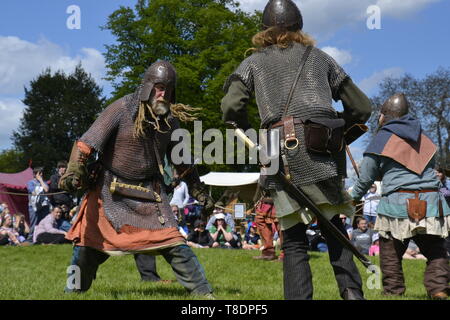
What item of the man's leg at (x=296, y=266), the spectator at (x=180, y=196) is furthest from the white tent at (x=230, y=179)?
the man's leg at (x=296, y=266)

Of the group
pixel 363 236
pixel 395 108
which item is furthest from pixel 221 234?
pixel 395 108

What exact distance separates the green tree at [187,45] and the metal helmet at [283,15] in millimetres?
20579

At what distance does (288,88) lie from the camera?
3.54m

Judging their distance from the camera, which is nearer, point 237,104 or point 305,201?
point 305,201

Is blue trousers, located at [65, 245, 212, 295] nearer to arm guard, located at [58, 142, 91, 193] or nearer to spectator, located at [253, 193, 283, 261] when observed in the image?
arm guard, located at [58, 142, 91, 193]

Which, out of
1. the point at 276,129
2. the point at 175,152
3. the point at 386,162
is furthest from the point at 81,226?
the point at 386,162

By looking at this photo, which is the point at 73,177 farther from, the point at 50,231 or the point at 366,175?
the point at 50,231

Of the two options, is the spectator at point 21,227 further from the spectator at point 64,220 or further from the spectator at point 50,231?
the spectator at point 64,220

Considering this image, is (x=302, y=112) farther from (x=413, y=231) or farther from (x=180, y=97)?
(x=180, y=97)

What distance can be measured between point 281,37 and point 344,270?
1.51m

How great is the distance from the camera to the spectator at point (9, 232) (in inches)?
498

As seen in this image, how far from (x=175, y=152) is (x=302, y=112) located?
1.60m

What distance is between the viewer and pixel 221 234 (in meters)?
12.9

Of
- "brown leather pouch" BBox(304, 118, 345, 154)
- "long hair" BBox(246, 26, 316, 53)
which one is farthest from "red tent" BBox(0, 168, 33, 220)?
"brown leather pouch" BBox(304, 118, 345, 154)
